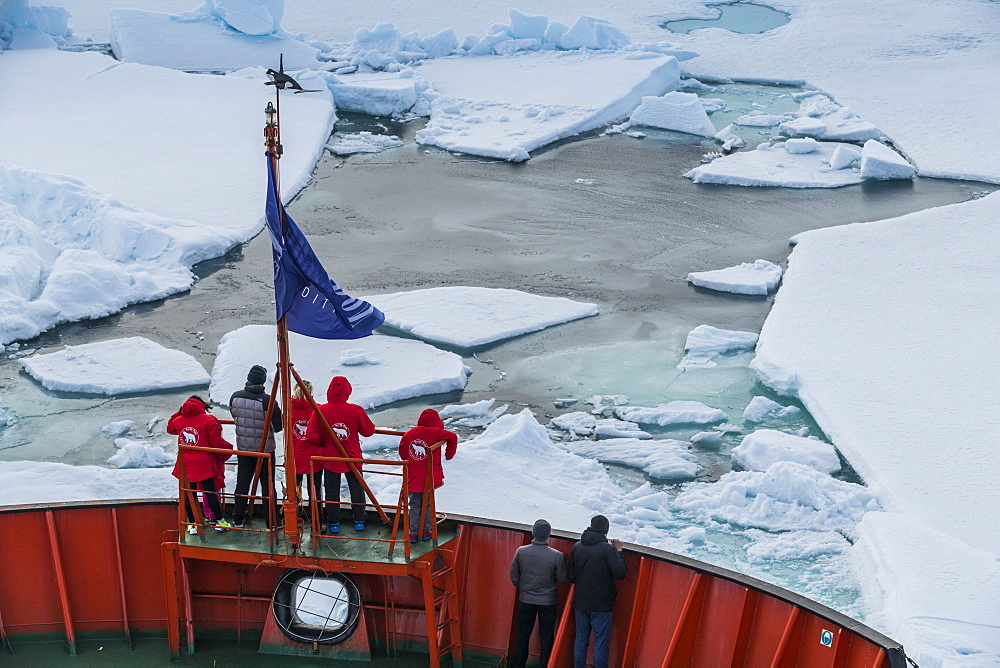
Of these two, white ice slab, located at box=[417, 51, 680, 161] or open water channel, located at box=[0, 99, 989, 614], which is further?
white ice slab, located at box=[417, 51, 680, 161]

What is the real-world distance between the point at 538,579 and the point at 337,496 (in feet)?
4.20

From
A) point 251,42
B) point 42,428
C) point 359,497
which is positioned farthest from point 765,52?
point 359,497

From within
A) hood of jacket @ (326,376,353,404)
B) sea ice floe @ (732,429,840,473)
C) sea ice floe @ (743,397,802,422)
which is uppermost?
hood of jacket @ (326,376,353,404)

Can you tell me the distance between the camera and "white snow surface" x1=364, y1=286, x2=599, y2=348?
13.8m

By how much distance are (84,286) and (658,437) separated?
8191mm

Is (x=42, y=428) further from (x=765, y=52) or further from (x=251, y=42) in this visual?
(x=765, y=52)

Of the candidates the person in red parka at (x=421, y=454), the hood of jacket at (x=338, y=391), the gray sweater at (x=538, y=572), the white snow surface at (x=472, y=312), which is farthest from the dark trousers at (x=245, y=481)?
the white snow surface at (x=472, y=312)

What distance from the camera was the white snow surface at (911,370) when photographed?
8.64 metres

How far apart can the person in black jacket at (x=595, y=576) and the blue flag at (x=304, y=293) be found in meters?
1.72

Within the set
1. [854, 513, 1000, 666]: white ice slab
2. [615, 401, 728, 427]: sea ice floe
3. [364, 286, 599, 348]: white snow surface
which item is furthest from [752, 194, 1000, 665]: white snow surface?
[364, 286, 599, 348]: white snow surface

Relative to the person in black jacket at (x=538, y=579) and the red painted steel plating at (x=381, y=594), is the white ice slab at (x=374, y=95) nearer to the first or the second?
the red painted steel plating at (x=381, y=594)

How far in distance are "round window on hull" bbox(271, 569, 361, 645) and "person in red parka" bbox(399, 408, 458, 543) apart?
72cm

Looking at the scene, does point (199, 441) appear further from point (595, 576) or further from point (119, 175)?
point (119, 175)

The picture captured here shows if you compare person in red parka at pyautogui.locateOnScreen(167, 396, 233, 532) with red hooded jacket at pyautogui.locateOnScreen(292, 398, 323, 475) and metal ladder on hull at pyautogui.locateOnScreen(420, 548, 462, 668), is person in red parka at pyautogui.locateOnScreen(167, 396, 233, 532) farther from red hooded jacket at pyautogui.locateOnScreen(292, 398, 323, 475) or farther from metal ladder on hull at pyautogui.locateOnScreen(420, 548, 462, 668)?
metal ladder on hull at pyautogui.locateOnScreen(420, 548, 462, 668)
